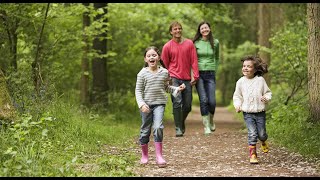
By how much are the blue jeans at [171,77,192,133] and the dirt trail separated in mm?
377

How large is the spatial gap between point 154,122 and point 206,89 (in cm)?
338

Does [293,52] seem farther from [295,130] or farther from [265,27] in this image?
[265,27]

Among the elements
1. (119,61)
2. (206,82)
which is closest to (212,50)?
(206,82)

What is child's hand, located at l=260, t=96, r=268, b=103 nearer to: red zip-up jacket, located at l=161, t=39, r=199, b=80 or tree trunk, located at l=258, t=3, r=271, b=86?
red zip-up jacket, located at l=161, t=39, r=199, b=80

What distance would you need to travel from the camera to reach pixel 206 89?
1076cm

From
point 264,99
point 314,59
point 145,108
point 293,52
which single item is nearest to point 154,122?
point 145,108

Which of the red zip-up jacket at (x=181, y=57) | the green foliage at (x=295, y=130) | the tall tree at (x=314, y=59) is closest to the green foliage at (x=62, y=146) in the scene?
the red zip-up jacket at (x=181, y=57)

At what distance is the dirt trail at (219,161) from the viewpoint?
6.82 m

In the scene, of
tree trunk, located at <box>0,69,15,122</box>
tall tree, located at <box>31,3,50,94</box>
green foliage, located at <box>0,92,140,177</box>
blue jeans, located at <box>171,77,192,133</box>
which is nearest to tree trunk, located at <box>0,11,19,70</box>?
tall tree, located at <box>31,3,50,94</box>

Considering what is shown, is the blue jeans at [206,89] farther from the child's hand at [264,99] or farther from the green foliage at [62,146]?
the child's hand at [264,99]

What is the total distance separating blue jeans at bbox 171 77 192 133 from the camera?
10.3 meters

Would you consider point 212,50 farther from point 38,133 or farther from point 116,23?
point 116,23

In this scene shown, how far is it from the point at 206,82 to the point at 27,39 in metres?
4.79

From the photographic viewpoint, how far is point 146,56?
7.61 m
